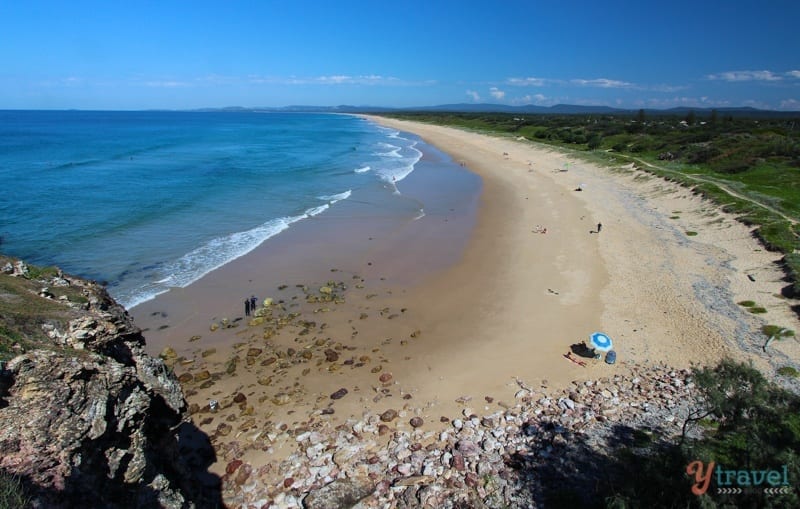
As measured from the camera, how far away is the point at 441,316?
48.4 feet

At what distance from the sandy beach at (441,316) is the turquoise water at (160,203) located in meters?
2.80

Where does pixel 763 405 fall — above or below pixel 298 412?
above

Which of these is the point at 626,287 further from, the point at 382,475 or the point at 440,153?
the point at 440,153

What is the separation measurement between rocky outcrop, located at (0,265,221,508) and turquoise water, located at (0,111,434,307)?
32.0 ft

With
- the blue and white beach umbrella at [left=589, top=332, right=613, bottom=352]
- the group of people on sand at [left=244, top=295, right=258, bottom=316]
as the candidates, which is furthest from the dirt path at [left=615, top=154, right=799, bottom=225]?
the group of people on sand at [left=244, top=295, right=258, bottom=316]

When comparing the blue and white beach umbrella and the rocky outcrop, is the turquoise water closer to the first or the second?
the rocky outcrop

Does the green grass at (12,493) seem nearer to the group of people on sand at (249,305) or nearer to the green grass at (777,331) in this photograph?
the group of people on sand at (249,305)

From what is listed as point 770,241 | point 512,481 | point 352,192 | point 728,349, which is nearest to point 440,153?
point 352,192

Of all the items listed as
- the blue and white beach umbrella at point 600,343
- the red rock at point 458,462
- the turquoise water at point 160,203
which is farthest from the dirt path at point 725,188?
the red rock at point 458,462

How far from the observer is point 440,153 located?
62625mm

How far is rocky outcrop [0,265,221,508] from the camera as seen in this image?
4801 mm

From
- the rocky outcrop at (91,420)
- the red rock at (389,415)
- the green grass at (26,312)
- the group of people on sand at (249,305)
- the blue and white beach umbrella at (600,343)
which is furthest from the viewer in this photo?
the group of people on sand at (249,305)

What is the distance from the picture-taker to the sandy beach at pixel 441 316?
1057cm

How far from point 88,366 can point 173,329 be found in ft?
28.1
